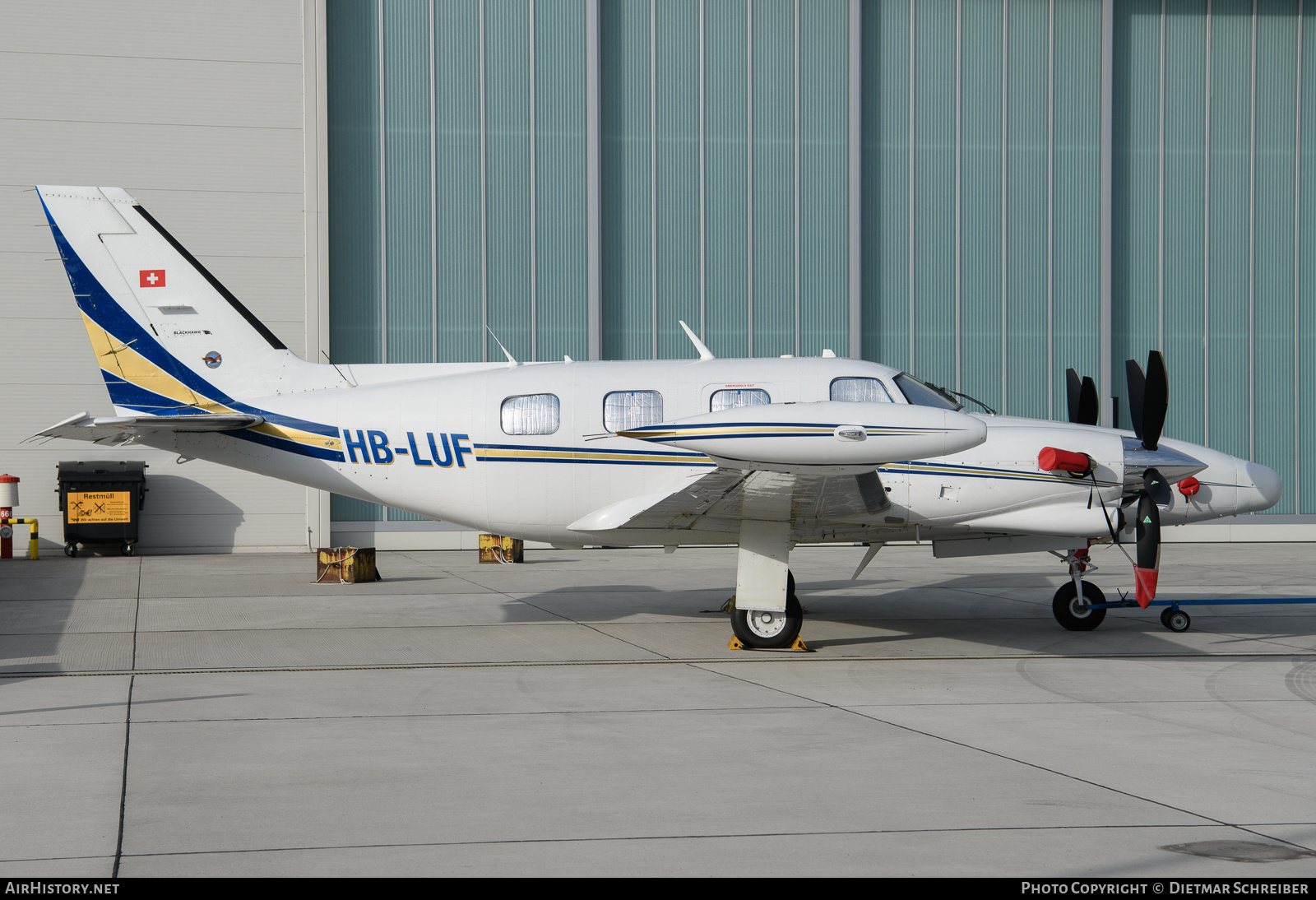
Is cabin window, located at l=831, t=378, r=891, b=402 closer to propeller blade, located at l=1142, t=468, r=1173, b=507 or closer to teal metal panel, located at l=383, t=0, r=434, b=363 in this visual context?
propeller blade, located at l=1142, t=468, r=1173, b=507

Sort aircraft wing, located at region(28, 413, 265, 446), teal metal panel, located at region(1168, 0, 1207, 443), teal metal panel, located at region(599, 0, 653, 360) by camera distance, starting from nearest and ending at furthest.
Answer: aircraft wing, located at region(28, 413, 265, 446) < teal metal panel, located at region(599, 0, 653, 360) < teal metal panel, located at region(1168, 0, 1207, 443)

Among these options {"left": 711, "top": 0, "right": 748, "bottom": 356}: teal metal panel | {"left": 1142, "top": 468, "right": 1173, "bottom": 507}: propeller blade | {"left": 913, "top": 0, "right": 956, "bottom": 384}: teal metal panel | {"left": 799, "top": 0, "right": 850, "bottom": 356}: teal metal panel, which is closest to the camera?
{"left": 1142, "top": 468, "right": 1173, "bottom": 507}: propeller blade

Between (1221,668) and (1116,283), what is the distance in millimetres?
18747

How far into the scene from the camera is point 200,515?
24266mm

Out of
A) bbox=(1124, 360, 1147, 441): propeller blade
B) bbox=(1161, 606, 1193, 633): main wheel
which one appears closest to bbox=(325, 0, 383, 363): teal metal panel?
bbox=(1124, 360, 1147, 441): propeller blade

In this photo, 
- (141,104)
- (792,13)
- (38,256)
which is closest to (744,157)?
(792,13)

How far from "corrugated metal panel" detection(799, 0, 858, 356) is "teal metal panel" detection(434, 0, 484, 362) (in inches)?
287

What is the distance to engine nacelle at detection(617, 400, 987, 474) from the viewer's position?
9102 millimetres

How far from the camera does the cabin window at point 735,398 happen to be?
456 inches

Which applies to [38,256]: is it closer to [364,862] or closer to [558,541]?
[558,541]

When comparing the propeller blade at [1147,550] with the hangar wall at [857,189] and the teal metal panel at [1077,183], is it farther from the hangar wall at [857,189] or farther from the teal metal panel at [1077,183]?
the teal metal panel at [1077,183]

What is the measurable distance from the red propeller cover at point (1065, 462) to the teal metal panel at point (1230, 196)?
18.6 meters

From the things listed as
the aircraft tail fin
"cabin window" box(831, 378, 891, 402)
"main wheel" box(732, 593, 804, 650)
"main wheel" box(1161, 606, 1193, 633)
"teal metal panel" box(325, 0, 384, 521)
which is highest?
"teal metal panel" box(325, 0, 384, 521)

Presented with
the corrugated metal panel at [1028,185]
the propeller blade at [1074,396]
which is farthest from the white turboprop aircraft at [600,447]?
the corrugated metal panel at [1028,185]
